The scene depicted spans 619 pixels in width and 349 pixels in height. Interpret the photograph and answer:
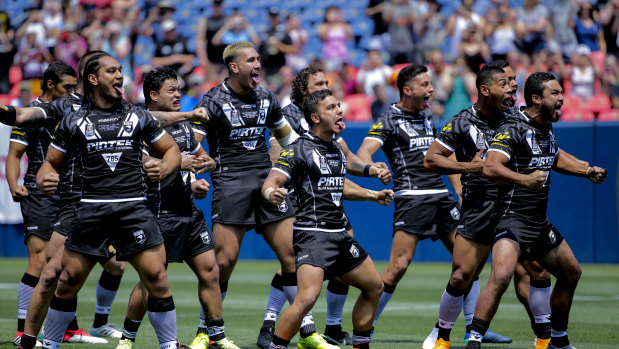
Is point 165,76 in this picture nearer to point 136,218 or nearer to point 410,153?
point 136,218

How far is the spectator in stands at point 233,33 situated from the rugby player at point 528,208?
13133 millimetres

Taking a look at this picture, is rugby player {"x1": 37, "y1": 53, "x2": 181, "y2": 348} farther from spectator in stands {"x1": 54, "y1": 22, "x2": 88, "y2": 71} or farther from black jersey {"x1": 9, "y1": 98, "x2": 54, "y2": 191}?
spectator in stands {"x1": 54, "y1": 22, "x2": 88, "y2": 71}

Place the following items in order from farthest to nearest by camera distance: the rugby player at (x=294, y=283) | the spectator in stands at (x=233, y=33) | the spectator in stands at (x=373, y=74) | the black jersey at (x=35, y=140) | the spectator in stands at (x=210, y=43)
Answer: the spectator in stands at (x=210, y=43), the spectator in stands at (x=233, y=33), the spectator in stands at (x=373, y=74), the black jersey at (x=35, y=140), the rugby player at (x=294, y=283)

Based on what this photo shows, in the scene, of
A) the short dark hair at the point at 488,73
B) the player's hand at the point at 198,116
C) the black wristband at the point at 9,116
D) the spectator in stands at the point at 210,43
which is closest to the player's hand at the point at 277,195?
the player's hand at the point at 198,116

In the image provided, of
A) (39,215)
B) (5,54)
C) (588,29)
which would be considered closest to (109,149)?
(39,215)

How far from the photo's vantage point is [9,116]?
24.8ft

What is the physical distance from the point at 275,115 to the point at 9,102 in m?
14.0

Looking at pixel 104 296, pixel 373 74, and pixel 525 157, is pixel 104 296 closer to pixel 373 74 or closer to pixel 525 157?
pixel 525 157

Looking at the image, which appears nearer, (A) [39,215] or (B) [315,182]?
(B) [315,182]

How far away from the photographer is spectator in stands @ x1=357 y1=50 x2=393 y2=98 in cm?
2038

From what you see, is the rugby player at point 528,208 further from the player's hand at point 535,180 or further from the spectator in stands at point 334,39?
the spectator in stands at point 334,39

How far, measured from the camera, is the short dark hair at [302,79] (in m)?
9.73

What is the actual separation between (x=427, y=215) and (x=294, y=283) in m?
1.52

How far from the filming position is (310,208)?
768 cm
